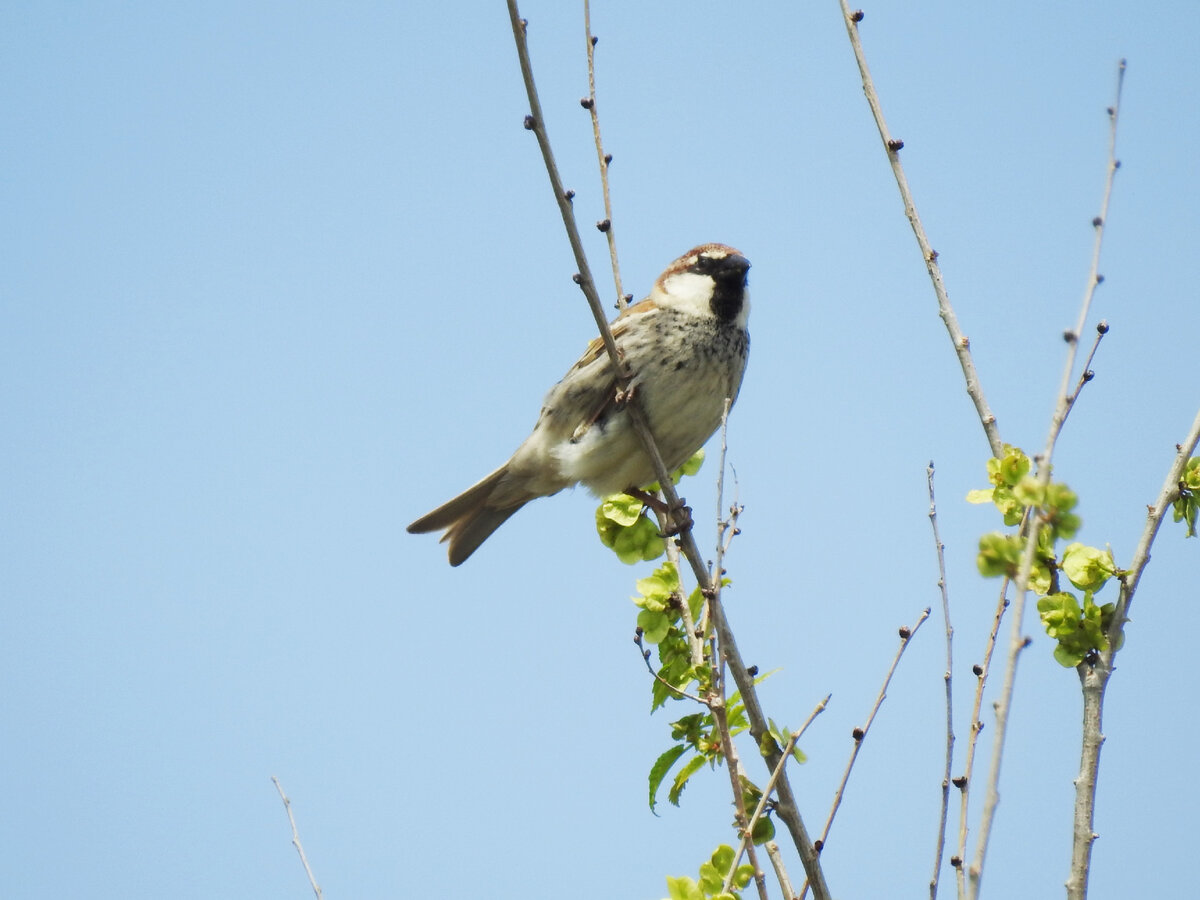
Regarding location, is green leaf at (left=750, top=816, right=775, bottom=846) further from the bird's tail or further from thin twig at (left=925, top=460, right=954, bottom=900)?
the bird's tail

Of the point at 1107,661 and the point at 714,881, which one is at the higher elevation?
the point at 1107,661

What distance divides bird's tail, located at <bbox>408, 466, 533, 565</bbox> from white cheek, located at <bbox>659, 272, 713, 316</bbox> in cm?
96

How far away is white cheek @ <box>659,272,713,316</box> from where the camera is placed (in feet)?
14.0

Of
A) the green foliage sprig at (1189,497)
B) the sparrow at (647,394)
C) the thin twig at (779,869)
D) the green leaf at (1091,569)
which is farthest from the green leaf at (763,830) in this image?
the sparrow at (647,394)

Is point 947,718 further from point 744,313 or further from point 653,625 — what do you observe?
point 744,313

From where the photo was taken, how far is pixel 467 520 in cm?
467

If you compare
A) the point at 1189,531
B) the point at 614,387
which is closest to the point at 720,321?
the point at 614,387

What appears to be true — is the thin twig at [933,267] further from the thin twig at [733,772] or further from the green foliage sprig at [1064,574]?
the thin twig at [733,772]

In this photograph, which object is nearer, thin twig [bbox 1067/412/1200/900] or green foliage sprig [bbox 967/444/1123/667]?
thin twig [bbox 1067/412/1200/900]

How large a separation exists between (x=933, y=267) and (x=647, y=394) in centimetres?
166

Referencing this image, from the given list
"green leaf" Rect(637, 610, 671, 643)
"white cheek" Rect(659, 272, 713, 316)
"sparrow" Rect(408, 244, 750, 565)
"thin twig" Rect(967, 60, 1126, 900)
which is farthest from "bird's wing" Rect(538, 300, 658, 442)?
"thin twig" Rect(967, 60, 1126, 900)

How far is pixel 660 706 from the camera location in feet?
8.50

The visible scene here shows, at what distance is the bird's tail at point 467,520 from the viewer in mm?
4594

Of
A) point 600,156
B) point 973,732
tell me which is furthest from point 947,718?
point 600,156
